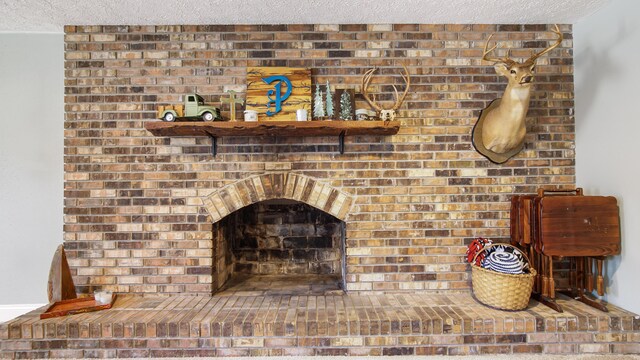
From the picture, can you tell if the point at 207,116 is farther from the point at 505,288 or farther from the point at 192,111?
the point at 505,288

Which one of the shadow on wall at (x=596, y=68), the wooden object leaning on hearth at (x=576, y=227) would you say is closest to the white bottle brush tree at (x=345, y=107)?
the wooden object leaning on hearth at (x=576, y=227)

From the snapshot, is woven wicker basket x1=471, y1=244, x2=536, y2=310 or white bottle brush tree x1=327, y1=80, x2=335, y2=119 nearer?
woven wicker basket x1=471, y1=244, x2=536, y2=310

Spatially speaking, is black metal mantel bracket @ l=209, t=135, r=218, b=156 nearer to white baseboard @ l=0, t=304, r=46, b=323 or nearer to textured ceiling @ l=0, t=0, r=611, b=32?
textured ceiling @ l=0, t=0, r=611, b=32

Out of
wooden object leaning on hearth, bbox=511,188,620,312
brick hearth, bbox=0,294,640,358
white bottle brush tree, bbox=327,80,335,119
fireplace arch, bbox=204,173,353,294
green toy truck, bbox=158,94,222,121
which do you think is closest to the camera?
brick hearth, bbox=0,294,640,358

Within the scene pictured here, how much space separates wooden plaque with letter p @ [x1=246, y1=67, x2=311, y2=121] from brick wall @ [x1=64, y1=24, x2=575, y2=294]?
10 cm

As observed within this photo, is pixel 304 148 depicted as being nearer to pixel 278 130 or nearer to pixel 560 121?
pixel 278 130

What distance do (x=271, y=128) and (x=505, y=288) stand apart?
1.89 metres

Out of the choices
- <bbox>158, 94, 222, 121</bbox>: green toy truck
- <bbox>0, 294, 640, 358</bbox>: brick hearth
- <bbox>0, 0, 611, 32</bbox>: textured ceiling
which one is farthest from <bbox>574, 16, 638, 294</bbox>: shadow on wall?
<bbox>158, 94, 222, 121</bbox>: green toy truck

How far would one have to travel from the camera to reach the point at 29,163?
8.52 feet

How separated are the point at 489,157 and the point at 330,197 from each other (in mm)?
1269

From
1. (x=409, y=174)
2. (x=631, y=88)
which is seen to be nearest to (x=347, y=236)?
(x=409, y=174)

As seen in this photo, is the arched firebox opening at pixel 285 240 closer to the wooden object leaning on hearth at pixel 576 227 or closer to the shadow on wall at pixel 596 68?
the wooden object leaning on hearth at pixel 576 227

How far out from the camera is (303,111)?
2354 millimetres

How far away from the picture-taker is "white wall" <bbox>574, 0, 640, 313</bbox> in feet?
7.11
